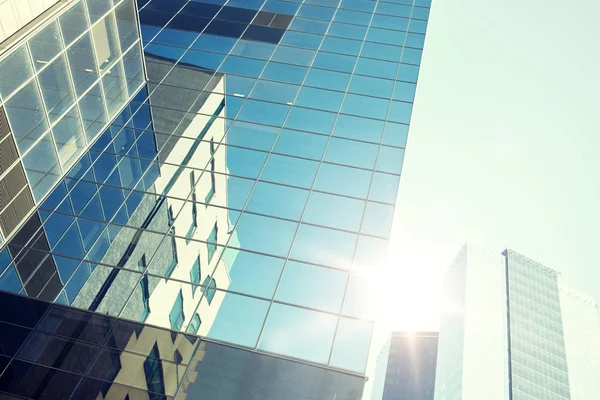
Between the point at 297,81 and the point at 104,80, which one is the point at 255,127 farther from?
the point at 104,80

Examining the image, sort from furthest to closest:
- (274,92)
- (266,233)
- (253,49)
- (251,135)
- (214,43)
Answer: (214,43) → (253,49) → (274,92) → (251,135) → (266,233)

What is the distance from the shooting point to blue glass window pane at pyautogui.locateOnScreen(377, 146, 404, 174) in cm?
2586

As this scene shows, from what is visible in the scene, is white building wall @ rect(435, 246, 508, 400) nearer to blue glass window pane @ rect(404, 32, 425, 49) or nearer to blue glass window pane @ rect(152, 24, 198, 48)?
blue glass window pane @ rect(404, 32, 425, 49)

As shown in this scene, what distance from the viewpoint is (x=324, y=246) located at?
890 inches

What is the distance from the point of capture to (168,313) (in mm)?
20422

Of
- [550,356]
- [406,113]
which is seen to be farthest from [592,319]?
[406,113]

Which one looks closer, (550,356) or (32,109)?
(32,109)

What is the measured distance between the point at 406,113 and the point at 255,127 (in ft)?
25.9

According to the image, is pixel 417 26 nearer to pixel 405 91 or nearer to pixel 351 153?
pixel 405 91

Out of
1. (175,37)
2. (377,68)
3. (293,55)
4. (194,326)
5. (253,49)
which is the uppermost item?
(377,68)

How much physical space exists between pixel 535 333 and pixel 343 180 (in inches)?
A: 5478

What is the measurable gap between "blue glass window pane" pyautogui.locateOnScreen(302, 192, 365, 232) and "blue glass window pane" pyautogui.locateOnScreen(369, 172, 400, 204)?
816mm

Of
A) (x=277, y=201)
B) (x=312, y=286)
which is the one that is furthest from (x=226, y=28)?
(x=312, y=286)

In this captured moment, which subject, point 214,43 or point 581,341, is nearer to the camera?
point 214,43
